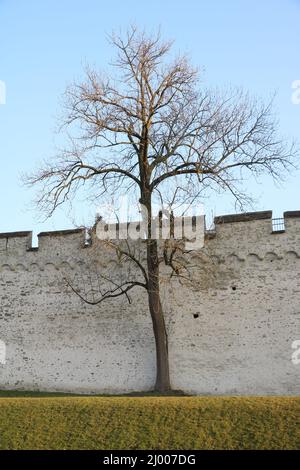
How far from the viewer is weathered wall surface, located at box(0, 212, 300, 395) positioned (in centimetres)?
1518

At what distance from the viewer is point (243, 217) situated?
15.9m

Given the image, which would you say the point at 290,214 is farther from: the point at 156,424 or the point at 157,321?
the point at 156,424

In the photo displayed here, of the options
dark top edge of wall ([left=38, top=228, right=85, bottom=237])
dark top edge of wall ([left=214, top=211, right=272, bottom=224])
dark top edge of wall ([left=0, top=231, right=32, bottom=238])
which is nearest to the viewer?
dark top edge of wall ([left=214, top=211, right=272, bottom=224])

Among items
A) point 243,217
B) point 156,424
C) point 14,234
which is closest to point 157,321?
point 243,217

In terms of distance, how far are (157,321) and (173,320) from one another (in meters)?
0.81

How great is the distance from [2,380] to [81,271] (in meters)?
3.81

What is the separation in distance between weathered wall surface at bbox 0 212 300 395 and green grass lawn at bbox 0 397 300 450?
569 cm

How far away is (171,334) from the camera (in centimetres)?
1619

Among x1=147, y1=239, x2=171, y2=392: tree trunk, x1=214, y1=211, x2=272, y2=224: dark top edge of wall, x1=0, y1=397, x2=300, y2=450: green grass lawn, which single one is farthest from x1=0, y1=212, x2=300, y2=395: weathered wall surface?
x1=0, y1=397, x2=300, y2=450: green grass lawn

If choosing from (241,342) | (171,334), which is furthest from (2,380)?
(241,342)

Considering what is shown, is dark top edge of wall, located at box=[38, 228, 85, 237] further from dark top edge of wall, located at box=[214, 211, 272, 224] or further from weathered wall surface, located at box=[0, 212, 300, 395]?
dark top edge of wall, located at box=[214, 211, 272, 224]

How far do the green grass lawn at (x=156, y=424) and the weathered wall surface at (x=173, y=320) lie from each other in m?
5.69

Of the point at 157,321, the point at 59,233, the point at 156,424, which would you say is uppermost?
the point at 59,233
